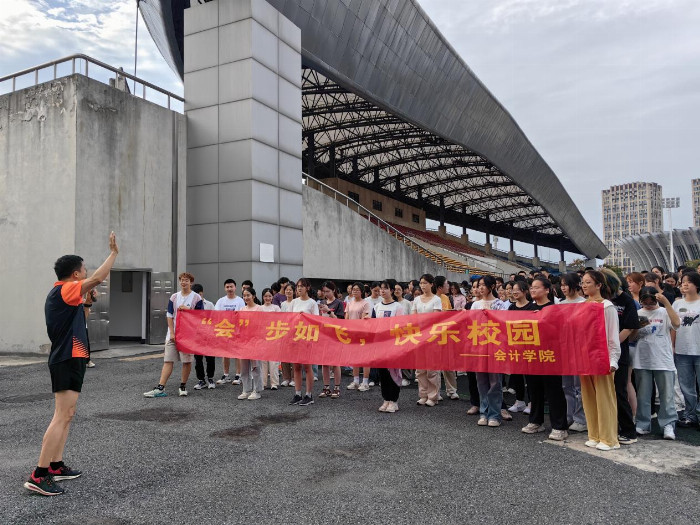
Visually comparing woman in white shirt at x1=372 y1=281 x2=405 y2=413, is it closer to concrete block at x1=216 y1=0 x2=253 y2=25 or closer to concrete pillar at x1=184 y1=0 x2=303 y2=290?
concrete pillar at x1=184 y1=0 x2=303 y2=290

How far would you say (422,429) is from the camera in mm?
6211

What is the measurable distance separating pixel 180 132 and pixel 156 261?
13.8 feet

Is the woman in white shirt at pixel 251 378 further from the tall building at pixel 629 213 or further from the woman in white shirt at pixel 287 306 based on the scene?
the tall building at pixel 629 213

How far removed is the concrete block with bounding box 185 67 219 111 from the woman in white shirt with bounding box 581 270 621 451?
13832 millimetres

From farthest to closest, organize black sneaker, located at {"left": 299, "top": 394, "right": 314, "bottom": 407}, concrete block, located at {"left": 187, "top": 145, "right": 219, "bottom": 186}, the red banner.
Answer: concrete block, located at {"left": 187, "top": 145, "right": 219, "bottom": 186} < black sneaker, located at {"left": 299, "top": 394, "right": 314, "bottom": 407} < the red banner

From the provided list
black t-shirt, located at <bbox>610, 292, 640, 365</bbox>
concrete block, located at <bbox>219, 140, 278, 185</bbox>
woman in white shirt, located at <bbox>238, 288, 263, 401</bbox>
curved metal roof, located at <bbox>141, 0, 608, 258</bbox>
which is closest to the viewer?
black t-shirt, located at <bbox>610, 292, 640, 365</bbox>

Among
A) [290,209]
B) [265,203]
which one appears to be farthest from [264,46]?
[290,209]

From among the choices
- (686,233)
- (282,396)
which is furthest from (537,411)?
(686,233)

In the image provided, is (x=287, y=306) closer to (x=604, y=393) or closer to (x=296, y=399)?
(x=296, y=399)

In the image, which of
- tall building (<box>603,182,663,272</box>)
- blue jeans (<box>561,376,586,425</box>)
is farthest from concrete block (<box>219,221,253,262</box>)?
tall building (<box>603,182,663,272</box>)

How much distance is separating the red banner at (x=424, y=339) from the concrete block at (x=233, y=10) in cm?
1113

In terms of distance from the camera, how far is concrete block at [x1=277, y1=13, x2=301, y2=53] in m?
17.3

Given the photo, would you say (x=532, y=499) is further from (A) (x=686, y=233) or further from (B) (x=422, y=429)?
(A) (x=686, y=233)

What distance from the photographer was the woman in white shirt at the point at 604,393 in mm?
5434
